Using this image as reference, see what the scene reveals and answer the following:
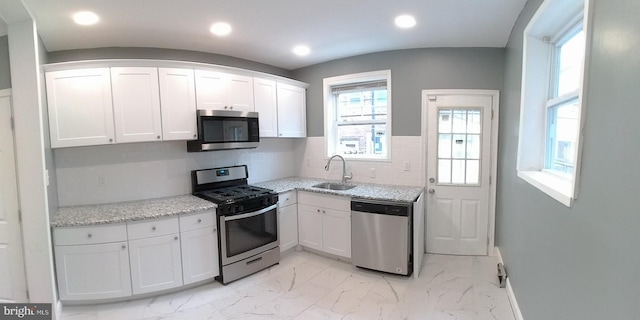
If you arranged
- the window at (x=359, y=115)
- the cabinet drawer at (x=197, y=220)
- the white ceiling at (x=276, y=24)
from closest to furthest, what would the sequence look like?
the white ceiling at (x=276, y=24) → the cabinet drawer at (x=197, y=220) → the window at (x=359, y=115)

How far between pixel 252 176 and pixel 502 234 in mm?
3140

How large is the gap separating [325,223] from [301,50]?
2136 millimetres

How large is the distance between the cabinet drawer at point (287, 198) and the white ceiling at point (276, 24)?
5.82 feet

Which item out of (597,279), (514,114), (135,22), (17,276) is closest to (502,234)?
(514,114)

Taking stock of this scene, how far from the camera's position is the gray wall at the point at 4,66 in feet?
7.25

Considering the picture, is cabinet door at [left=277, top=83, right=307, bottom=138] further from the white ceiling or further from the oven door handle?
the oven door handle

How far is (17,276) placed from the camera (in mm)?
2340

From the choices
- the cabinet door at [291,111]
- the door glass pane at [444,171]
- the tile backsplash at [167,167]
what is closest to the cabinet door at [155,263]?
the tile backsplash at [167,167]

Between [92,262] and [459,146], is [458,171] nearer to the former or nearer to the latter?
[459,146]

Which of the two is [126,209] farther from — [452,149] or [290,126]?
[452,149]

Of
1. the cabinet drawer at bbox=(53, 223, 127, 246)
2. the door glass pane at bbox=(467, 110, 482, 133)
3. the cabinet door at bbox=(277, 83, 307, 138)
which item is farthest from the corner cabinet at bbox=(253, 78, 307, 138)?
the door glass pane at bbox=(467, 110, 482, 133)

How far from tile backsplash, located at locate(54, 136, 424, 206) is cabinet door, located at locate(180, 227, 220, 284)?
2.55ft

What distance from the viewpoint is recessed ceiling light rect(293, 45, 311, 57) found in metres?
3.28

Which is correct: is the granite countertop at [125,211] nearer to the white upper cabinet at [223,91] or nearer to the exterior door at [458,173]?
the white upper cabinet at [223,91]
